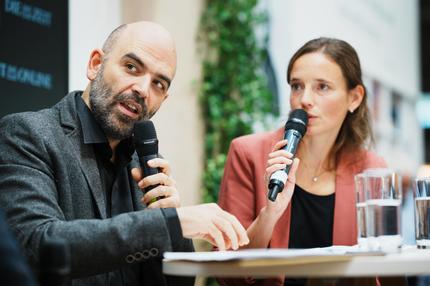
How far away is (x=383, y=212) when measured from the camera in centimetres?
164

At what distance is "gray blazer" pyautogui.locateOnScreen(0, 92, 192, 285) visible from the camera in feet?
5.08

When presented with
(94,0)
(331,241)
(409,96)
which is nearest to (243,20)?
(94,0)

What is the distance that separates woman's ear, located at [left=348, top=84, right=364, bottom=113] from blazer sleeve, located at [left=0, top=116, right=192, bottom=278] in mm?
1388

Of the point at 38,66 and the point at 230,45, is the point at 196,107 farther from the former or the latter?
the point at 38,66

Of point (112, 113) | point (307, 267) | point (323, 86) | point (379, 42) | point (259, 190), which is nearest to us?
point (307, 267)

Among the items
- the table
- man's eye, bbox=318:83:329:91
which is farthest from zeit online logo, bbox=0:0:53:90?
the table

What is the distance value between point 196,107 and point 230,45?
457mm

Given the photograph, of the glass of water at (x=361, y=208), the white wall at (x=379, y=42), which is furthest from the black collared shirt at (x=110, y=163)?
the white wall at (x=379, y=42)

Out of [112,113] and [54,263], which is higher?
[112,113]

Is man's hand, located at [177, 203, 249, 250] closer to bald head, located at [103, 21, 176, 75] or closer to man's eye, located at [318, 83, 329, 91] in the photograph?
bald head, located at [103, 21, 176, 75]

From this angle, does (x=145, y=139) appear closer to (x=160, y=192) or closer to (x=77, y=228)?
(x=160, y=192)

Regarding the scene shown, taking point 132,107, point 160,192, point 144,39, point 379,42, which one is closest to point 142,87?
point 132,107

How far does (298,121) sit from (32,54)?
112cm

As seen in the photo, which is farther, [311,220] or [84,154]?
[311,220]
